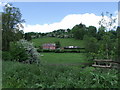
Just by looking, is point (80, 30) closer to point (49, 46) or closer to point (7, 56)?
point (7, 56)

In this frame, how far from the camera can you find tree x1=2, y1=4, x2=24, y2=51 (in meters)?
7.67

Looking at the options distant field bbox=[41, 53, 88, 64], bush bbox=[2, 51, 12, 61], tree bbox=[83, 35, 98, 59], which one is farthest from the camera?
distant field bbox=[41, 53, 88, 64]

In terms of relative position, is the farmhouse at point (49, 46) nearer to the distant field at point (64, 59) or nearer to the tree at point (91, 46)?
the distant field at point (64, 59)

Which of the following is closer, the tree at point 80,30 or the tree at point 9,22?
the tree at point 9,22

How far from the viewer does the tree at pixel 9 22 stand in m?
7.67

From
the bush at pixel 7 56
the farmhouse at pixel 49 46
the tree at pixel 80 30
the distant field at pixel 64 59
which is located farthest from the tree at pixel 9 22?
the farmhouse at pixel 49 46

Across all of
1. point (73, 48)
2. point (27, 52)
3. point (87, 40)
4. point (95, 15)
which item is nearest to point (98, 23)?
point (95, 15)

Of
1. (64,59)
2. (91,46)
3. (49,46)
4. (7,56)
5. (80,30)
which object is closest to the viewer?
(7,56)

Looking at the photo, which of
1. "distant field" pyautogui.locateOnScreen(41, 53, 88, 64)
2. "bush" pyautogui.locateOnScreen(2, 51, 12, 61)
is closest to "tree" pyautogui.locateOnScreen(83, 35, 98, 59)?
"distant field" pyautogui.locateOnScreen(41, 53, 88, 64)

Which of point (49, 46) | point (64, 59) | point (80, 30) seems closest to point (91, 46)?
point (80, 30)

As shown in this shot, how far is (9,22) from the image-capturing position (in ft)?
26.6

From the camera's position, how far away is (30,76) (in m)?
2.20

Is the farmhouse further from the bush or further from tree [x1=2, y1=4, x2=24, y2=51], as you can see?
the bush

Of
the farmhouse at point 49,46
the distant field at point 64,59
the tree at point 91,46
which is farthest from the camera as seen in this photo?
the farmhouse at point 49,46
